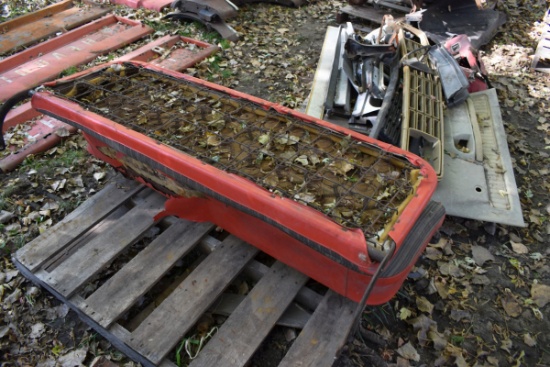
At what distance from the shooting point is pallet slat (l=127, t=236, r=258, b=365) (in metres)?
1.97

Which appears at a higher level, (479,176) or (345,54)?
(345,54)

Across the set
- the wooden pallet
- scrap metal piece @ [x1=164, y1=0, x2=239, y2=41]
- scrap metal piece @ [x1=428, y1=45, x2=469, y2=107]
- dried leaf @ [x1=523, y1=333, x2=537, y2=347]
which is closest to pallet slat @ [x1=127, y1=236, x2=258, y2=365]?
the wooden pallet

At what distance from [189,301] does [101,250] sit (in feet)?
2.18

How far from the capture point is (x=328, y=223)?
1.76 metres

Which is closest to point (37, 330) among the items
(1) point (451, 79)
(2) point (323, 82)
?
(2) point (323, 82)

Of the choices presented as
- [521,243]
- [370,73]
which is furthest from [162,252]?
[521,243]

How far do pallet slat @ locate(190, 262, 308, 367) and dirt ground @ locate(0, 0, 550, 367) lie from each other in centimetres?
17

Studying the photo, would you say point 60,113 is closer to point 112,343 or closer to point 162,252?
point 162,252

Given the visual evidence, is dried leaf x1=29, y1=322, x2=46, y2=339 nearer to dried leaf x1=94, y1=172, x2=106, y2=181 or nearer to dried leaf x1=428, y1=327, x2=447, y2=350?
dried leaf x1=94, y1=172, x2=106, y2=181

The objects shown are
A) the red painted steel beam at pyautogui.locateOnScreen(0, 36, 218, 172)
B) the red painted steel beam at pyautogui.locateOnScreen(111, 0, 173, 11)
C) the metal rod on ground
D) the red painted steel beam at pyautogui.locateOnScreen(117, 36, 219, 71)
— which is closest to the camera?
the metal rod on ground

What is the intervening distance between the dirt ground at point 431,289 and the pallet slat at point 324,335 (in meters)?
0.17

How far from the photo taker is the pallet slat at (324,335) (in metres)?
1.91

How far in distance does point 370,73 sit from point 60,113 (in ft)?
7.58

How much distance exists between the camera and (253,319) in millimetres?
2070
